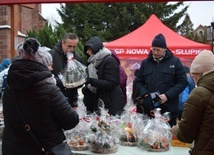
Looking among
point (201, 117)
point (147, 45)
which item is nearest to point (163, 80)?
point (201, 117)

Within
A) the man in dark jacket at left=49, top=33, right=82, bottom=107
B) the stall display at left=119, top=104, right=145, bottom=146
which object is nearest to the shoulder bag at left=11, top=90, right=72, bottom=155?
the stall display at left=119, top=104, right=145, bottom=146

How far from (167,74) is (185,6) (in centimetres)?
1962

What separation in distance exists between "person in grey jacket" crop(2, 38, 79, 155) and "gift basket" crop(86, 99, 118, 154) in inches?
Answer: 19.5

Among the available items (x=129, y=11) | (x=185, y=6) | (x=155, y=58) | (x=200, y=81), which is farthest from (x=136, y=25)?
(x=200, y=81)

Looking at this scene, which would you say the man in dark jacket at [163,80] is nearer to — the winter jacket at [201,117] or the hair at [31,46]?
the winter jacket at [201,117]

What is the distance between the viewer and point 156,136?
2443 mm

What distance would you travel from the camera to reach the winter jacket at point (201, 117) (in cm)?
176

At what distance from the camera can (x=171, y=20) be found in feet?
68.4

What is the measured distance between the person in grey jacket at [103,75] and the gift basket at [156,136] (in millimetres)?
737

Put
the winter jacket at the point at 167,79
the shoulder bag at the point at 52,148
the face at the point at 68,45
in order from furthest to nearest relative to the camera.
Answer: the face at the point at 68,45 < the winter jacket at the point at 167,79 < the shoulder bag at the point at 52,148

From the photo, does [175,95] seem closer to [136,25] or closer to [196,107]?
A: [196,107]

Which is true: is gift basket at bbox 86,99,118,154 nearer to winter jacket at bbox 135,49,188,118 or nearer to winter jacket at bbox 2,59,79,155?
winter jacket at bbox 2,59,79,155

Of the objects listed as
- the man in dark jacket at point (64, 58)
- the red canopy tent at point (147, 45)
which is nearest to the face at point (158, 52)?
the man in dark jacket at point (64, 58)

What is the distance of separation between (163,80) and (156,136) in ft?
2.83
